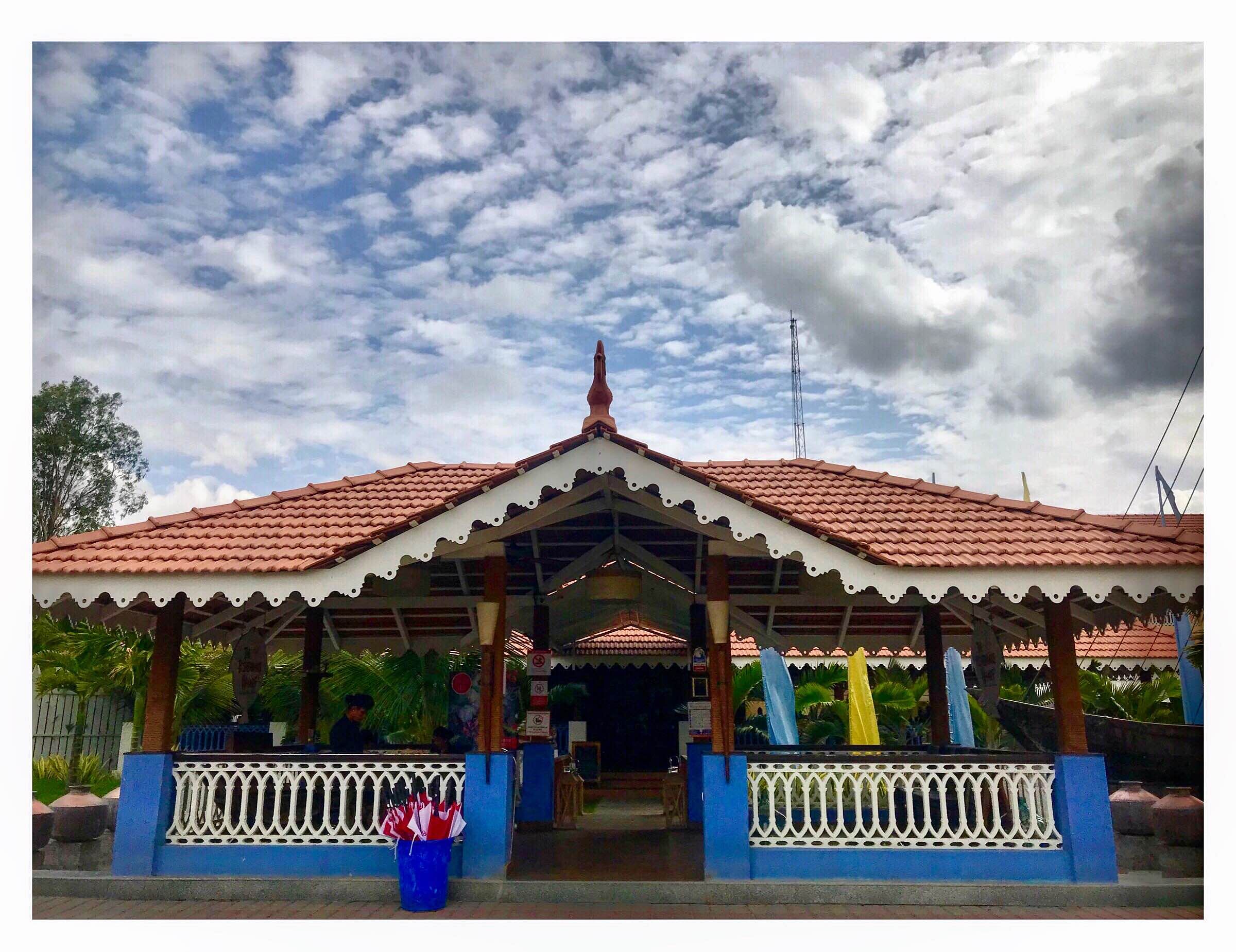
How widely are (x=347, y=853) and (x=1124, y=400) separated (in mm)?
8012

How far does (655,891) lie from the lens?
6.79 metres

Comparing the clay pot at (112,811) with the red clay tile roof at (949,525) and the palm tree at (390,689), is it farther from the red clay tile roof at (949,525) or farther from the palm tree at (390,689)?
the red clay tile roof at (949,525)

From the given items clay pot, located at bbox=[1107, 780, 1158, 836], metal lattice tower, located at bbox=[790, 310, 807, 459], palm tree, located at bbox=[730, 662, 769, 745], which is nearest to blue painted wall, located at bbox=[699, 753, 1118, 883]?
clay pot, located at bbox=[1107, 780, 1158, 836]

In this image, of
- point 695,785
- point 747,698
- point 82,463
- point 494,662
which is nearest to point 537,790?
point 695,785

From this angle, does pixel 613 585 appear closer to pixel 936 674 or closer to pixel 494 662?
pixel 494 662

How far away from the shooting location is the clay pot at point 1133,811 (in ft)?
26.4

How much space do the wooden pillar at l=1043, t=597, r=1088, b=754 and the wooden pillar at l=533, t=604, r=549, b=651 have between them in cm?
573

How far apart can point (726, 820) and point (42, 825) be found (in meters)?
5.96

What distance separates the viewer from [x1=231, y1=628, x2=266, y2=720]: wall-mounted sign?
10.4 m

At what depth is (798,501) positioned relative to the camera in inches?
331

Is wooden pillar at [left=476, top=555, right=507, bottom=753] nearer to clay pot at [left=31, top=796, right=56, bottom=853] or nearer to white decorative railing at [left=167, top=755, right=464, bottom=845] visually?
white decorative railing at [left=167, top=755, right=464, bottom=845]

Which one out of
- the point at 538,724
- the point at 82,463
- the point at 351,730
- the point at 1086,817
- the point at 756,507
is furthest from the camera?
the point at 82,463

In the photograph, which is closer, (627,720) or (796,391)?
(796,391)

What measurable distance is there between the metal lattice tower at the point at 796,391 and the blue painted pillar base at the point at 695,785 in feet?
16.0
